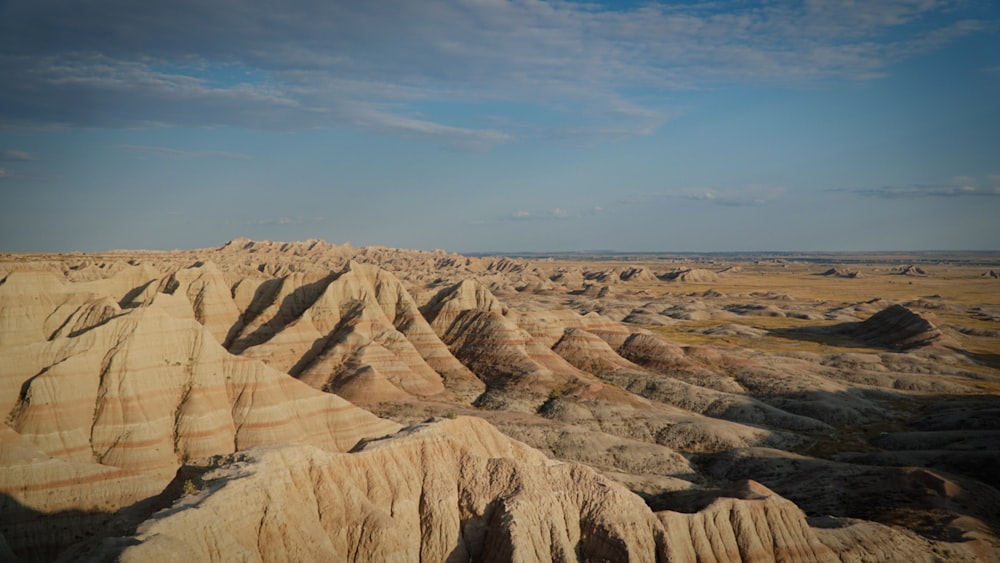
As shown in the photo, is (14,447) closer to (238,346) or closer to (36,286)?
(36,286)

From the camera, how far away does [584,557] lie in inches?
1182

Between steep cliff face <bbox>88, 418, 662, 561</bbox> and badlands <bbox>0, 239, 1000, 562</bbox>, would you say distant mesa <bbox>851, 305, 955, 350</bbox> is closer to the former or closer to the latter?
badlands <bbox>0, 239, 1000, 562</bbox>

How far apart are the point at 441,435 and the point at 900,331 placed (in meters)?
123

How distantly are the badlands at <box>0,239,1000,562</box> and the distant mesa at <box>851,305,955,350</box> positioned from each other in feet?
28.3

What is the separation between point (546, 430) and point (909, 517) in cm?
3100

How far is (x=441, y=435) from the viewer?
31859mm

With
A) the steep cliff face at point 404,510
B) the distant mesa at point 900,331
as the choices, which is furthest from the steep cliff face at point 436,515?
the distant mesa at point 900,331

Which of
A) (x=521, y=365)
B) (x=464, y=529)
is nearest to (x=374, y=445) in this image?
(x=464, y=529)

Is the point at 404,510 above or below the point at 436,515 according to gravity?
above

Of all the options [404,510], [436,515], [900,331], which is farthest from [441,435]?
[900,331]

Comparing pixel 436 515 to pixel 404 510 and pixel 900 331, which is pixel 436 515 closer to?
pixel 404 510

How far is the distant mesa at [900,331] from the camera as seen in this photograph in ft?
379

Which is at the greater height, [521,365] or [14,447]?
[14,447]

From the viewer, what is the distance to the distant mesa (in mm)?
115625
